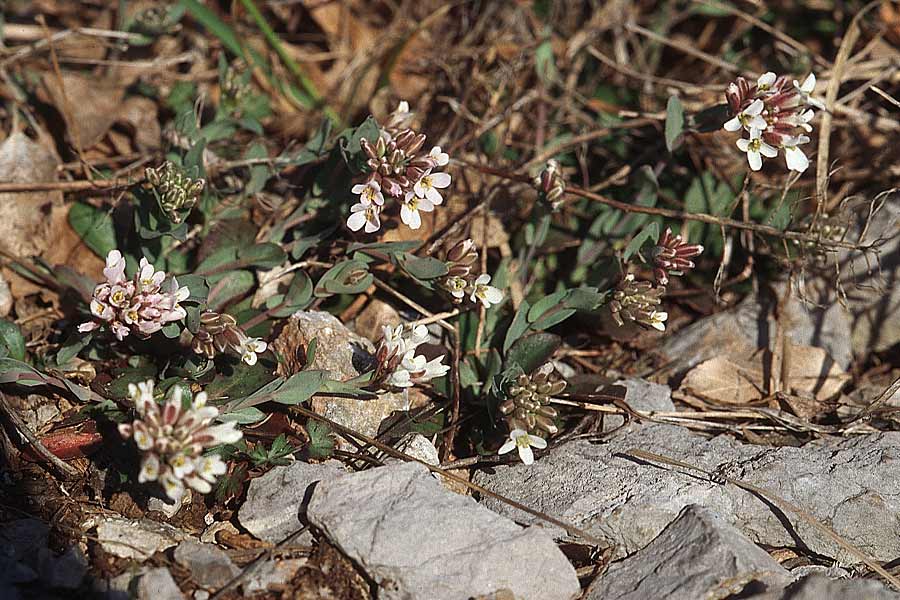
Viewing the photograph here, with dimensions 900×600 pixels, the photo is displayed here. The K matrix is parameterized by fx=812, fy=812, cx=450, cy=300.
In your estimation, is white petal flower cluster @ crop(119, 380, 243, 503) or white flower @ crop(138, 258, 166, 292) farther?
white flower @ crop(138, 258, 166, 292)

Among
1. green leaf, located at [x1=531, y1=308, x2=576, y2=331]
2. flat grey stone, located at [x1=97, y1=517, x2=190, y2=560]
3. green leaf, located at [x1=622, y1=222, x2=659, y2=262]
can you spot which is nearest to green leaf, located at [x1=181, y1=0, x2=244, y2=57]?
green leaf, located at [x1=531, y1=308, x2=576, y2=331]

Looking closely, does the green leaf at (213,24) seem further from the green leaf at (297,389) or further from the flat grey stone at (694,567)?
the flat grey stone at (694,567)

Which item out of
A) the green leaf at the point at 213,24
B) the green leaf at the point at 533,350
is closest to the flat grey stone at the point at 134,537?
the green leaf at the point at 533,350

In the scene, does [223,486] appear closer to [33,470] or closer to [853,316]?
[33,470]

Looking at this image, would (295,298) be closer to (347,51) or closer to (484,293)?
(484,293)

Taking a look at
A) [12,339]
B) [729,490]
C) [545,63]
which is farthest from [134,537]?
[545,63]

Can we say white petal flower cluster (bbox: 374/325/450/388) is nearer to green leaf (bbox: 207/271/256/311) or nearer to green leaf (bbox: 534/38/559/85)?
green leaf (bbox: 207/271/256/311)
